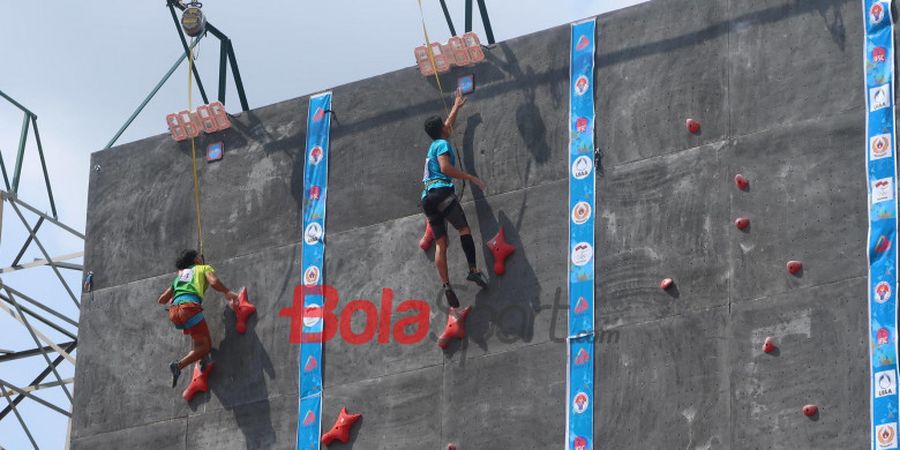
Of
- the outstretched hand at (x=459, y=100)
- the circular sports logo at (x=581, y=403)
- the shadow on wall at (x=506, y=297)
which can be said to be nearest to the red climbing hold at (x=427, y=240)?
the shadow on wall at (x=506, y=297)

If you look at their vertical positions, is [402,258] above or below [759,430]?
above

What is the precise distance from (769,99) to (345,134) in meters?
4.86

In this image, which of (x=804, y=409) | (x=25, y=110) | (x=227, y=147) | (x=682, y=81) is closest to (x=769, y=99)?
(x=682, y=81)

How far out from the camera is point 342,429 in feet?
66.2

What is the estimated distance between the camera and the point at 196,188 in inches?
882

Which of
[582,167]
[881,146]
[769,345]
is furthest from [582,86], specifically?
[769,345]

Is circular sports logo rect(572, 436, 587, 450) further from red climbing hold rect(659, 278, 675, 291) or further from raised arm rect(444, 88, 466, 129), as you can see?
raised arm rect(444, 88, 466, 129)

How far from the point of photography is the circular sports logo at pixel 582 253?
19.5 meters

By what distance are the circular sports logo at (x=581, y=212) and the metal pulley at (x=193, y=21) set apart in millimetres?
5204

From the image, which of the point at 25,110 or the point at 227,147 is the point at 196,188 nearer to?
the point at 227,147

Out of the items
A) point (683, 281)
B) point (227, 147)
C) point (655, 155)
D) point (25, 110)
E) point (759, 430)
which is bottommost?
point (759, 430)

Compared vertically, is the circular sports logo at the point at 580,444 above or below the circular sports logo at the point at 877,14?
below

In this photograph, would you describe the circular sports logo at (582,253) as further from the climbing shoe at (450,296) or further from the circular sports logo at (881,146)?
the circular sports logo at (881,146)

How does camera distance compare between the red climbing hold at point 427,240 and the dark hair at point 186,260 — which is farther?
the dark hair at point 186,260
